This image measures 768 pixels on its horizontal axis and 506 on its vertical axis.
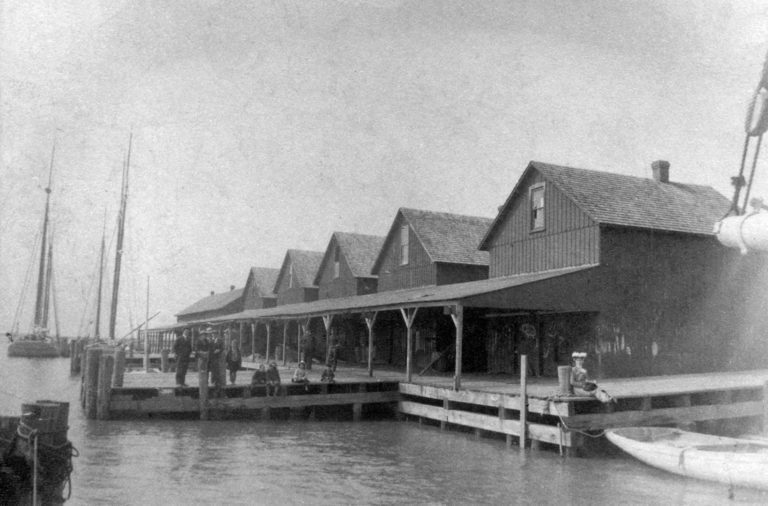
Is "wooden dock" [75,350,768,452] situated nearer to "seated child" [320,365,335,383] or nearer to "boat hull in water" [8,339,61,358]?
"seated child" [320,365,335,383]

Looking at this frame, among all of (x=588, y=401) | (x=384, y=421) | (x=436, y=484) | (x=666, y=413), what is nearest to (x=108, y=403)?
(x=384, y=421)

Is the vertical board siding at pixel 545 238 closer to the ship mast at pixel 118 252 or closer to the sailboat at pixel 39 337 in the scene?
the ship mast at pixel 118 252

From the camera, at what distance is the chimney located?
27000 millimetres

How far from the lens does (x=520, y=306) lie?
1969 cm

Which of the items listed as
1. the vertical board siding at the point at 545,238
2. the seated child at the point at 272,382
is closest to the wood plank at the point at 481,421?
the seated child at the point at 272,382

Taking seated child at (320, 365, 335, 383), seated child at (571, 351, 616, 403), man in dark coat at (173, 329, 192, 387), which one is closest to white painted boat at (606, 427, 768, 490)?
seated child at (571, 351, 616, 403)

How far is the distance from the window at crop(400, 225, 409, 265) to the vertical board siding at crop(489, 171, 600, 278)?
646 cm

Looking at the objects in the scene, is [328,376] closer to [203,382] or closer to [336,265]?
[203,382]

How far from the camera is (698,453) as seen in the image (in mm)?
13312

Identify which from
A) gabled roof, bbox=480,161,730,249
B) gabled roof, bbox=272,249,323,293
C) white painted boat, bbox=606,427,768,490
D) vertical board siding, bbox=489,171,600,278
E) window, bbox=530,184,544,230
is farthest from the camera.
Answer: gabled roof, bbox=272,249,323,293

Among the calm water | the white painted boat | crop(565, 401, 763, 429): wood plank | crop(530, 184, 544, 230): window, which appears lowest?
the calm water

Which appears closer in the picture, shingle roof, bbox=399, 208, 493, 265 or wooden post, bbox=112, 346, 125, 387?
wooden post, bbox=112, 346, 125, 387

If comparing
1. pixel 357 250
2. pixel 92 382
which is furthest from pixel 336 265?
pixel 92 382

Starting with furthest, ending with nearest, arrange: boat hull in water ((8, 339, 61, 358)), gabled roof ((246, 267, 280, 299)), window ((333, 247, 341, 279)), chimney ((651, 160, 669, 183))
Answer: boat hull in water ((8, 339, 61, 358)) → gabled roof ((246, 267, 280, 299)) → window ((333, 247, 341, 279)) → chimney ((651, 160, 669, 183))
